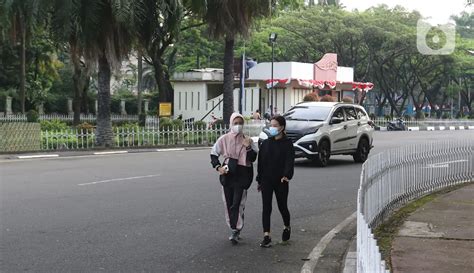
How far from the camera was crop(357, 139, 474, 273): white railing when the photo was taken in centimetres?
777

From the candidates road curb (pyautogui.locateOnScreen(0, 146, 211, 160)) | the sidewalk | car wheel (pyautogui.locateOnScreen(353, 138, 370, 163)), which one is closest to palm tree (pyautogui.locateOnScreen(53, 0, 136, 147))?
road curb (pyautogui.locateOnScreen(0, 146, 211, 160))

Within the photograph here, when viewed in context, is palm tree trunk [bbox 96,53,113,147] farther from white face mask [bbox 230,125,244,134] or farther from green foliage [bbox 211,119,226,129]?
white face mask [bbox 230,125,244,134]

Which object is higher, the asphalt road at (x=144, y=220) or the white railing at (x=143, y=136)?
the white railing at (x=143, y=136)

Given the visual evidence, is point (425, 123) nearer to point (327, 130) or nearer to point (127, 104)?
point (127, 104)

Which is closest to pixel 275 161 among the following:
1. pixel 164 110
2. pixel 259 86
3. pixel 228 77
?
pixel 228 77

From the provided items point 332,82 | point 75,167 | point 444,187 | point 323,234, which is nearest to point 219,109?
point 332,82

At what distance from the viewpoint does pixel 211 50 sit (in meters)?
51.2

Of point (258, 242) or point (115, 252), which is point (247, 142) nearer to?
point (258, 242)

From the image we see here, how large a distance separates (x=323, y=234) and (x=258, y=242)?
120cm

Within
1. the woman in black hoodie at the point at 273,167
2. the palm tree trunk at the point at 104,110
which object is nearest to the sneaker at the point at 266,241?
the woman in black hoodie at the point at 273,167

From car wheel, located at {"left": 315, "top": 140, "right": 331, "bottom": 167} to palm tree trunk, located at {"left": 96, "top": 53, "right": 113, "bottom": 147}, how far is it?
968 centimetres

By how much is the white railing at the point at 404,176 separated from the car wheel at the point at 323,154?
4299 mm

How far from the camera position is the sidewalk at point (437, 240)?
691 centimetres

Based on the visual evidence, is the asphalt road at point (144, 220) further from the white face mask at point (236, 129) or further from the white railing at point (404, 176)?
the white face mask at point (236, 129)
